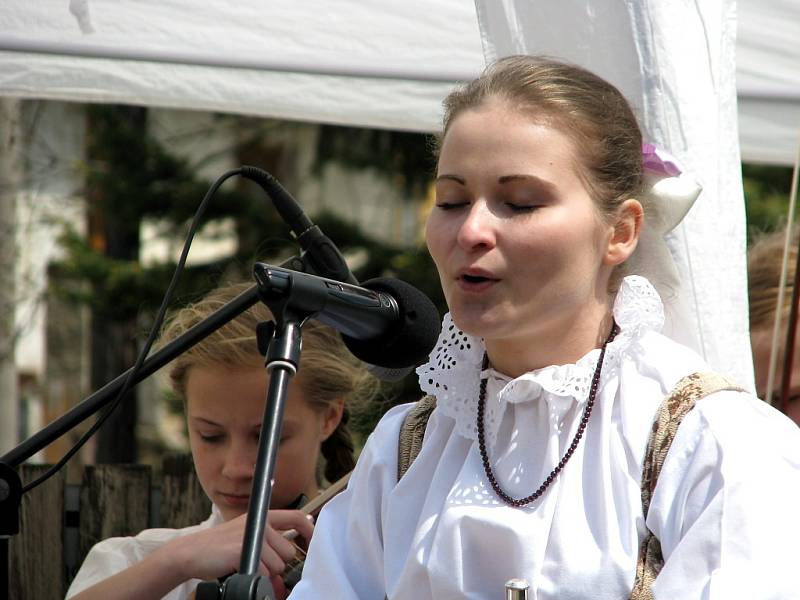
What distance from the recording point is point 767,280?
2662 millimetres

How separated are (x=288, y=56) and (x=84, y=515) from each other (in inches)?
48.4

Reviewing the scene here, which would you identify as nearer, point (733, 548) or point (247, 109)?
point (733, 548)

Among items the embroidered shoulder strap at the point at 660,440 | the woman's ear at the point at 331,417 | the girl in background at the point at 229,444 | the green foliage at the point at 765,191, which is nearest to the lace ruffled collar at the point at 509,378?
the embroidered shoulder strap at the point at 660,440

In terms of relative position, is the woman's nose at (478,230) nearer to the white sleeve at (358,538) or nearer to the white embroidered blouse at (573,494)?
the white embroidered blouse at (573,494)

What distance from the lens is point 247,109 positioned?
3.03 meters

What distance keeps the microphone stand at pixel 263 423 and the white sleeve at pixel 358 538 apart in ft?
0.92

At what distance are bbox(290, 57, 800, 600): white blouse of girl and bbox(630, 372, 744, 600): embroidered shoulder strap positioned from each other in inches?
0.5

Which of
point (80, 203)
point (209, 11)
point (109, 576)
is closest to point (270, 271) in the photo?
point (109, 576)

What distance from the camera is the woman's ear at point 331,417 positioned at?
2.50m

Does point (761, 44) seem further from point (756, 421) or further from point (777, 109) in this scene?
point (756, 421)

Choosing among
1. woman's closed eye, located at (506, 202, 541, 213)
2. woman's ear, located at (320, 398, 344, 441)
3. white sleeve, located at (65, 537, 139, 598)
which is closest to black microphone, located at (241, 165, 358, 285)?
woman's closed eye, located at (506, 202, 541, 213)

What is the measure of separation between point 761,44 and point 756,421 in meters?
1.72

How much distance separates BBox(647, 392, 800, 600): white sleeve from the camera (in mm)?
1255

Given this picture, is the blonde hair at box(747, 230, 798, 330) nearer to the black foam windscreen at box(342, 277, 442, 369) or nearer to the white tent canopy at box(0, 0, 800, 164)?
the white tent canopy at box(0, 0, 800, 164)
